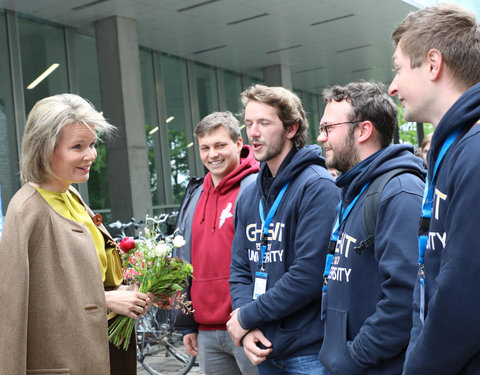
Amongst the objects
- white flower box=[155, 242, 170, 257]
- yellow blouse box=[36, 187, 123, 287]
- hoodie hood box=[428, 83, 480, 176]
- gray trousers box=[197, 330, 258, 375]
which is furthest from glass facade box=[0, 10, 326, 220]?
hoodie hood box=[428, 83, 480, 176]

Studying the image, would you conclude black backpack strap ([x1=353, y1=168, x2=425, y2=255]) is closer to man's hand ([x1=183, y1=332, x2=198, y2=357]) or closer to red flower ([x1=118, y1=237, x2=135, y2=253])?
red flower ([x1=118, y1=237, x2=135, y2=253])

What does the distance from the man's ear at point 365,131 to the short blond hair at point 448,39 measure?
812mm

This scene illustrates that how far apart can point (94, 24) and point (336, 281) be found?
37.7 feet

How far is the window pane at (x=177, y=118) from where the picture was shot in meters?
15.7

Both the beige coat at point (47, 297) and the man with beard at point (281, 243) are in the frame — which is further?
the man with beard at point (281, 243)

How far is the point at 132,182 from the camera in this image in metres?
12.4

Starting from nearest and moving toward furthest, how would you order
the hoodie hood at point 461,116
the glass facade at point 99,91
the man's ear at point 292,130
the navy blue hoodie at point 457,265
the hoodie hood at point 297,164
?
the navy blue hoodie at point 457,265 < the hoodie hood at point 461,116 < the hoodie hood at point 297,164 < the man's ear at point 292,130 < the glass facade at point 99,91

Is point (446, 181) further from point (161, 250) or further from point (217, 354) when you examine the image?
point (217, 354)

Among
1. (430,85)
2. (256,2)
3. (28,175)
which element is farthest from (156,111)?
(430,85)

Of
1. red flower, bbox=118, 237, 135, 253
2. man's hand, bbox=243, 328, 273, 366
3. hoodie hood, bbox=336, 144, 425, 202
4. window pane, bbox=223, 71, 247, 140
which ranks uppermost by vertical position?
window pane, bbox=223, 71, 247, 140

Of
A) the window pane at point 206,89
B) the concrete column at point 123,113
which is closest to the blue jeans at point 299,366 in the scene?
the concrete column at point 123,113

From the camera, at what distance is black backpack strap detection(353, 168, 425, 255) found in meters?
2.43

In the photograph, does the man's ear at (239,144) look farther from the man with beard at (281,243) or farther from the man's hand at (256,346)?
the man's hand at (256,346)

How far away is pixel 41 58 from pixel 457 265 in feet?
39.5
